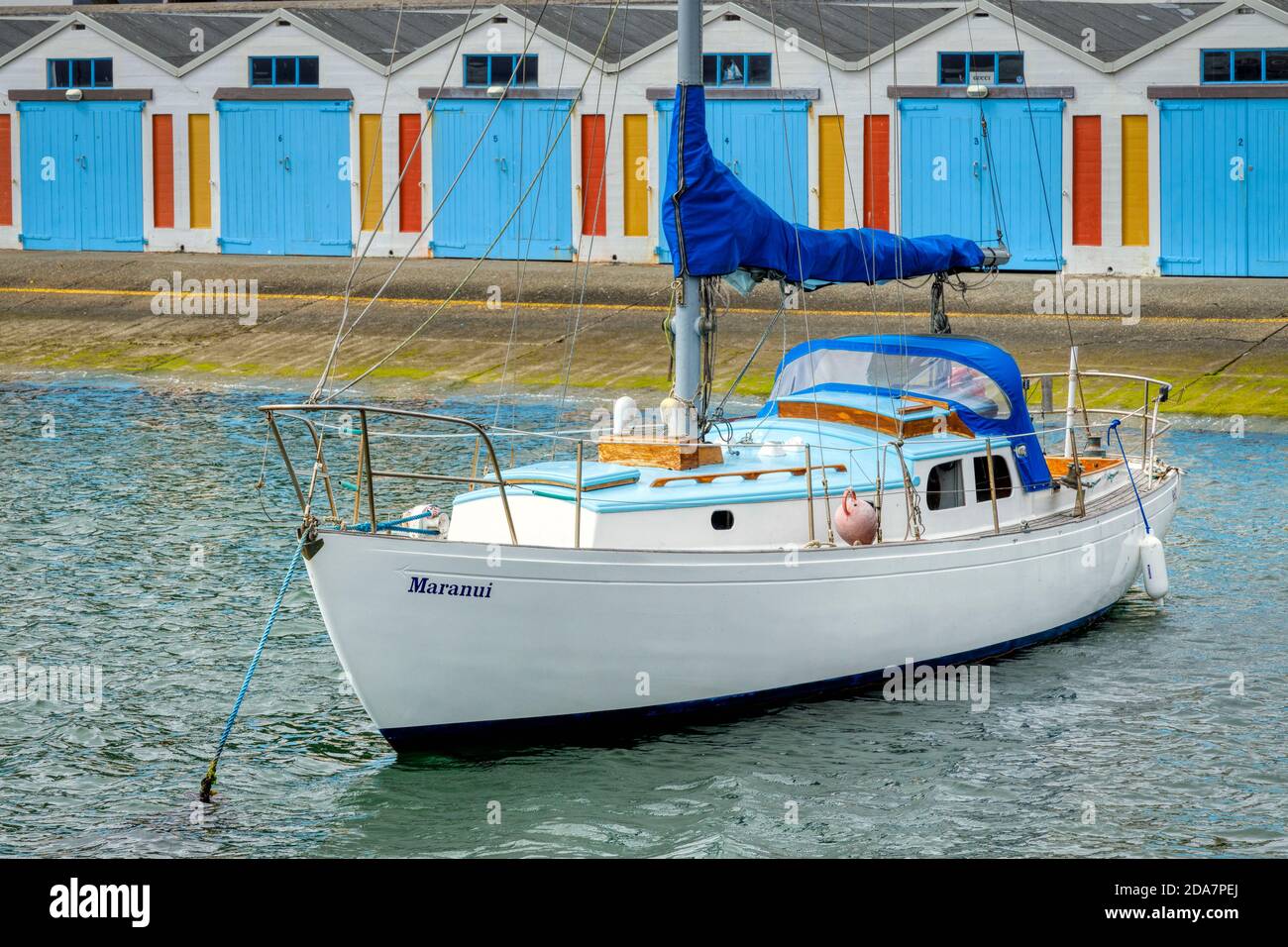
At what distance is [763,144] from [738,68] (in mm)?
1892

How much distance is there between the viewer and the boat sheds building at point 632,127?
123 feet

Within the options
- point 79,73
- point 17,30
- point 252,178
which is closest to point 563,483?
point 252,178

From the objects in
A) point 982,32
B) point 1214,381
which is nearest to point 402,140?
point 982,32

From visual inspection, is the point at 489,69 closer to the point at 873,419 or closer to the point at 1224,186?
the point at 1224,186

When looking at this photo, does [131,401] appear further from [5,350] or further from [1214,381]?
[1214,381]

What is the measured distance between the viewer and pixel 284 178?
43656 millimetres

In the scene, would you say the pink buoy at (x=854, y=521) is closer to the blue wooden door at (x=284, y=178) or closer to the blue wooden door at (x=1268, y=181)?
the blue wooden door at (x=1268, y=181)

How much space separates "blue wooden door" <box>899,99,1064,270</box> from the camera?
3831cm

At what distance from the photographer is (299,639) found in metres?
18.5

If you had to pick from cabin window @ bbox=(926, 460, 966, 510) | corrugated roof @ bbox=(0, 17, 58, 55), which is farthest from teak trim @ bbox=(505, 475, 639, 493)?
corrugated roof @ bbox=(0, 17, 58, 55)

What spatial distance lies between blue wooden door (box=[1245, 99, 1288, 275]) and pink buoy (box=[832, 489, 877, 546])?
24886mm

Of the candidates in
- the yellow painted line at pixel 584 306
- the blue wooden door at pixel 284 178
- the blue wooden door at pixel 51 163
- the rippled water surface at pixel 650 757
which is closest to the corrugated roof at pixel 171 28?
the blue wooden door at pixel 284 178

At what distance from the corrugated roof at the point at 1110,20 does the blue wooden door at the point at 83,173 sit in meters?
22.2
